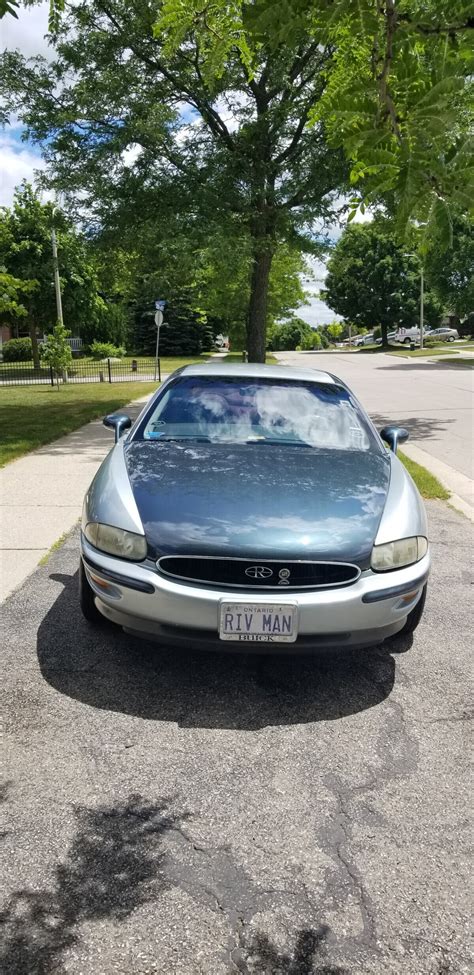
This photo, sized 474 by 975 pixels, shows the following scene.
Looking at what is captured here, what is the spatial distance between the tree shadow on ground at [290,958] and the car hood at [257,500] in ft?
4.83

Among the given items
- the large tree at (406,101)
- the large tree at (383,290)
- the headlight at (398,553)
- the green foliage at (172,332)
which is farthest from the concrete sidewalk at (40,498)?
the large tree at (383,290)

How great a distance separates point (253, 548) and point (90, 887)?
4.72 ft

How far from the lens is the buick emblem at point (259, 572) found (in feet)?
10.1

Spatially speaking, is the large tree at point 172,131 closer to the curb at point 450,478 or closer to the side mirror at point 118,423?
the curb at point 450,478

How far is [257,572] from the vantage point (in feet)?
10.1

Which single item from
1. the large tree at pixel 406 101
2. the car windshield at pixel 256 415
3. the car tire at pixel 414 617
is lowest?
the car tire at pixel 414 617

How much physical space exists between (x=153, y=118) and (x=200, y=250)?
7.24 ft

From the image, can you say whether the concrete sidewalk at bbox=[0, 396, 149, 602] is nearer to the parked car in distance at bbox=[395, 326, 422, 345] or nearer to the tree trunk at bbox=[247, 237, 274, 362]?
the tree trunk at bbox=[247, 237, 274, 362]

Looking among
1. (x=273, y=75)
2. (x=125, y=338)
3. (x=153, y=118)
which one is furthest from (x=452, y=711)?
(x=125, y=338)

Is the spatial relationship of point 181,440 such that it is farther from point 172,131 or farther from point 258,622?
point 172,131

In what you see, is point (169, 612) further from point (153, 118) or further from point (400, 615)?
point (153, 118)

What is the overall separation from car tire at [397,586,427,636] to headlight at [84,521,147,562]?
60.2 inches

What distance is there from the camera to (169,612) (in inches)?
120

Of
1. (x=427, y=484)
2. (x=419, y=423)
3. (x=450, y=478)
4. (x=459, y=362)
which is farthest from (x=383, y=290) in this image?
(x=427, y=484)
